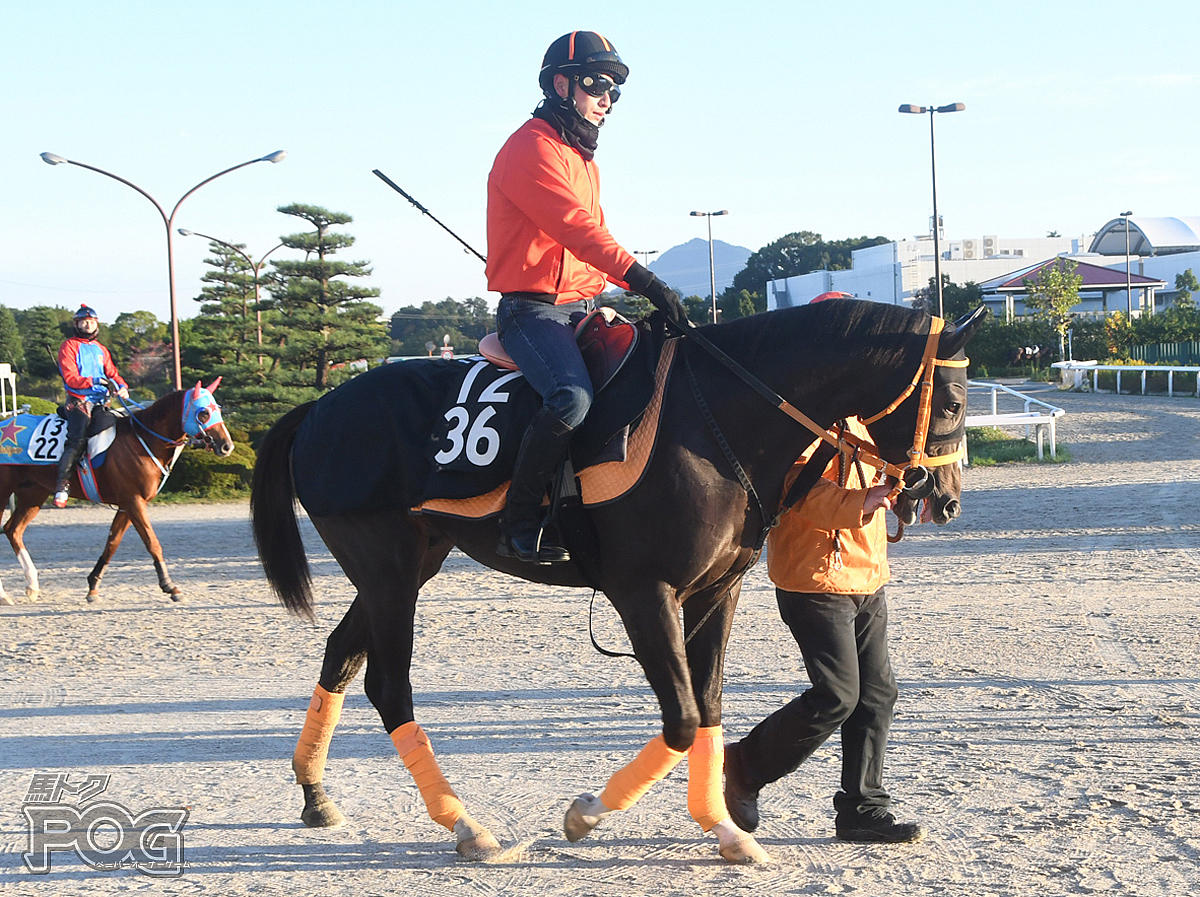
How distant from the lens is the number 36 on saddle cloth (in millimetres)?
3721

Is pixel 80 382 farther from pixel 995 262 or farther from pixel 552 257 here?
pixel 995 262

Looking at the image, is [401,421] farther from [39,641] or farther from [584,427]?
[39,641]

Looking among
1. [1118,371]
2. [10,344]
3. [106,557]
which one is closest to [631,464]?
[106,557]

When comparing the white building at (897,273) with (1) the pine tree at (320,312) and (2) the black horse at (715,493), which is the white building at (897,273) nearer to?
(1) the pine tree at (320,312)

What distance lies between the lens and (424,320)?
9969cm

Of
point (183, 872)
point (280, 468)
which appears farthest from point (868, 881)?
point (280, 468)

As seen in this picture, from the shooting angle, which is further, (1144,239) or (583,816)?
(1144,239)

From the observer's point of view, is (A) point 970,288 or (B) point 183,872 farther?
(A) point 970,288

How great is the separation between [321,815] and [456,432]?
1544 mm

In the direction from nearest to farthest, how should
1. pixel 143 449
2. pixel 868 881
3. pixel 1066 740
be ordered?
pixel 868 881
pixel 1066 740
pixel 143 449

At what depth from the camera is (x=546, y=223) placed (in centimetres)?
384

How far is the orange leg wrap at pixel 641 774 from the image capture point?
3.69m

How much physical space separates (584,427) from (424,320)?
3854 inches

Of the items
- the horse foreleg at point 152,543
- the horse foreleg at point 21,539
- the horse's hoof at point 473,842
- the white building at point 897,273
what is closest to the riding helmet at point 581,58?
the horse's hoof at point 473,842
